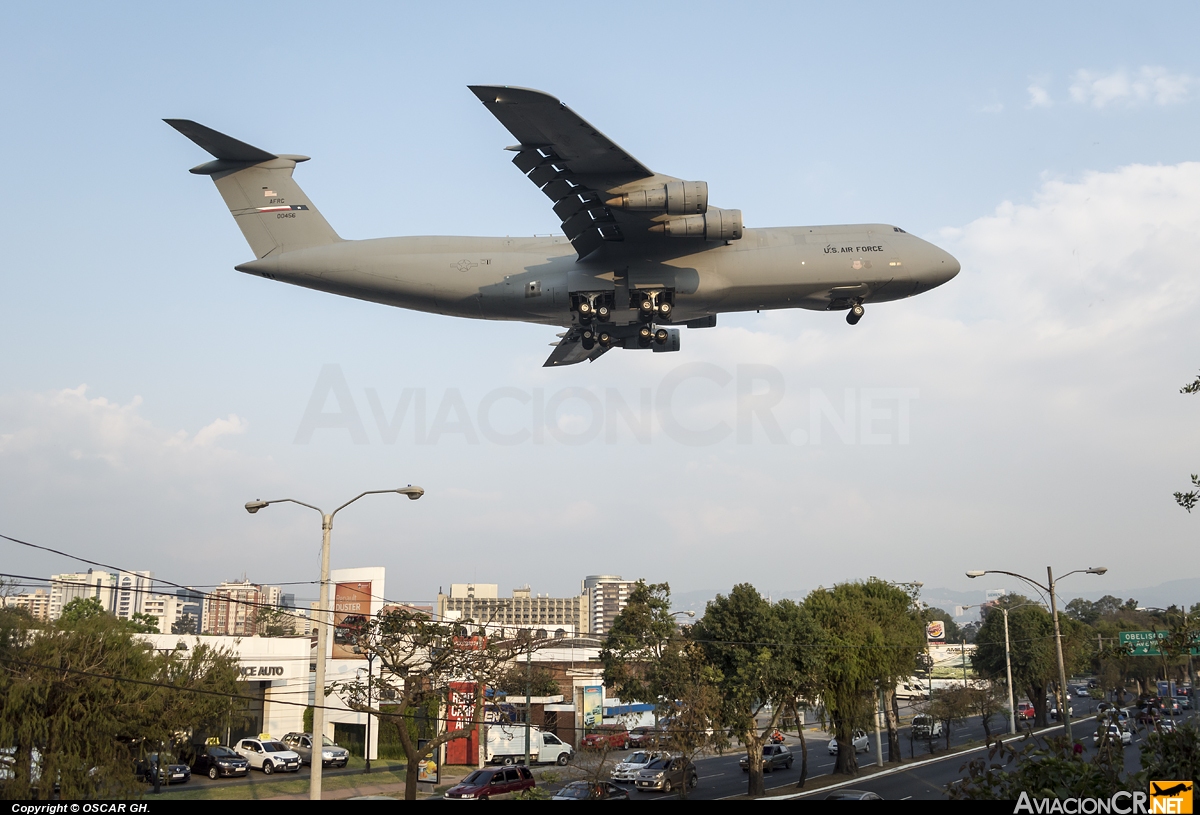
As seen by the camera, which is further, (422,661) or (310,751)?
(310,751)

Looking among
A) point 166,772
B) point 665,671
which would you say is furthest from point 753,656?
point 166,772

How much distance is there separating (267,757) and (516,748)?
13.8 m

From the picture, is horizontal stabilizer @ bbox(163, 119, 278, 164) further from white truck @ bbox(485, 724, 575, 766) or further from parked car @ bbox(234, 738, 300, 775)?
white truck @ bbox(485, 724, 575, 766)

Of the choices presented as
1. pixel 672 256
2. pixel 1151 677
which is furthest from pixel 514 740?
pixel 1151 677

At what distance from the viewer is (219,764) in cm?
4516

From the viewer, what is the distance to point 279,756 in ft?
157

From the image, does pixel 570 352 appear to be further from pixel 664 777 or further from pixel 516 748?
pixel 516 748

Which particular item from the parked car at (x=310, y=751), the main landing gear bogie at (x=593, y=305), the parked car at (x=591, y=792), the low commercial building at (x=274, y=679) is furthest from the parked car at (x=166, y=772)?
the main landing gear bogie at (x=593, y=305)

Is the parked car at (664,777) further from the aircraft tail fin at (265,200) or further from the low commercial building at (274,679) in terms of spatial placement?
the aircraft tail fin at (265,200)

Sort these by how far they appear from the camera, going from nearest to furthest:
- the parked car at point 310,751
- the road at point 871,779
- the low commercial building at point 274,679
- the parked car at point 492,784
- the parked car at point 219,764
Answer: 1. the parked car at point 492,784
2. the road at point 871,779
3. the parked car at point 219,764
4. the parked car at point 310,751
5. the low commercial building at point 274,679

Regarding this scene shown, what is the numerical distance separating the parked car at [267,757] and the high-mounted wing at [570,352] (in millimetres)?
27641

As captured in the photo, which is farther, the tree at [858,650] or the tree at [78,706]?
the tree at [858,650]

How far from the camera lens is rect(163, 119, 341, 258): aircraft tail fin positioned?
1202 inches

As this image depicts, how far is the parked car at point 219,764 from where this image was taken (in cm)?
4525
